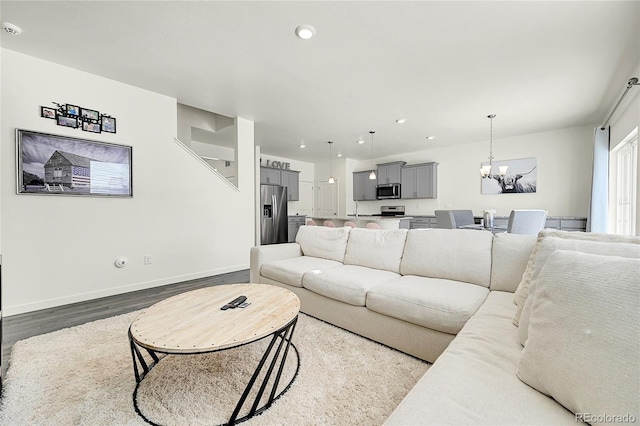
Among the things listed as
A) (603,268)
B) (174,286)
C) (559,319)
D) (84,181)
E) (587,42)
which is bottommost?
(174,286)

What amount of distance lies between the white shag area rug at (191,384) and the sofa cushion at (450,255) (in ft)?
2.47

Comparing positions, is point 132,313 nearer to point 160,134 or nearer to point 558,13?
point 160,134

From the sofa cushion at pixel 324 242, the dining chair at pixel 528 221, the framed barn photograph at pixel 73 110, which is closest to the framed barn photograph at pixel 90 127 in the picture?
the framed barn photograph at pixel 73 110

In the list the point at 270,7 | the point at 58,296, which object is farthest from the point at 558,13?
the point at 58,296

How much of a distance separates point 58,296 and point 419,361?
3602 mm

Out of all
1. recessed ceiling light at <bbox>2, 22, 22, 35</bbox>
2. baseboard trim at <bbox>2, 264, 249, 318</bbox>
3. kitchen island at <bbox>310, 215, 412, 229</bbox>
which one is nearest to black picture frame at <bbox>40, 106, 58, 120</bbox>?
recessed ceiling light at <bbox>2, 22, 22, 35</bbox>

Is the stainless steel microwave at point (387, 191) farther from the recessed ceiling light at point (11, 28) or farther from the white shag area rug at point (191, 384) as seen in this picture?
the recessed ceiling light at point (11, 28)

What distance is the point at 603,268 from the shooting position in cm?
80

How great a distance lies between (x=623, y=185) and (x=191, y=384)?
5.97m

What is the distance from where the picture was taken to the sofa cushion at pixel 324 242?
9.47 feet

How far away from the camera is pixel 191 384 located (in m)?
1.49

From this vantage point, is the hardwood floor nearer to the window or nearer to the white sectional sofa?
the white sectional sofa

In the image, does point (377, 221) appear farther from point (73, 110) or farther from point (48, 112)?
point (48, 112)

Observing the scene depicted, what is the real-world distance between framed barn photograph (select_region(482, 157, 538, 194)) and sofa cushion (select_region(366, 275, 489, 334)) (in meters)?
4.20
